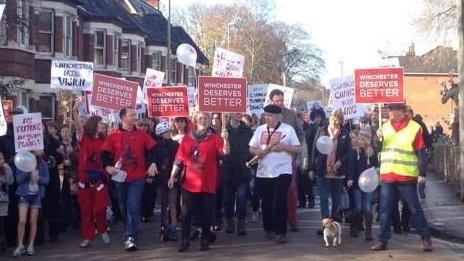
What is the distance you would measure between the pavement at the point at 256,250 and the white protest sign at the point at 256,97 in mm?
6579

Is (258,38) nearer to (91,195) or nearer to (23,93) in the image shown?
(23,93)

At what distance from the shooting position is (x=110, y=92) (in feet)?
47.2

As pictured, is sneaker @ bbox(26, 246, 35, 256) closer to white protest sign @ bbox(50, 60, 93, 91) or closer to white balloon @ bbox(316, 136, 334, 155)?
white balloon @ bbox(316, 136, 334, 155)

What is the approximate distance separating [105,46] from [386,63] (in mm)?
27411

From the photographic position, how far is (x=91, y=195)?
11.3 metres

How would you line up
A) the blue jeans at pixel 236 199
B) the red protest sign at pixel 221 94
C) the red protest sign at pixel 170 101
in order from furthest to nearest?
the red protest sign at pixel 170 101 < the red protest sign at pixel 221 94 < the blue jeans at pixel 236 199

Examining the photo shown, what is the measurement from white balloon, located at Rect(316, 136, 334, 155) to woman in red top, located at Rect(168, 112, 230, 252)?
145 cm

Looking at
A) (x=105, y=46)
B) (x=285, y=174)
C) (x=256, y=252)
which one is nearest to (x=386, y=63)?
(x=285, y=174)

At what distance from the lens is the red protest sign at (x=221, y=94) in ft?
41.8

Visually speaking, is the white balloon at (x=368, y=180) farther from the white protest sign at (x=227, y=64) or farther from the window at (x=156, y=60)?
the window at (x=156, y=60)

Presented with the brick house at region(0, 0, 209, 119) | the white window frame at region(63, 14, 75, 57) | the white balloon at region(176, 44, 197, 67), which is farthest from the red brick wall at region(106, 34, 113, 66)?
the white balloon at region(176, 44, 197, 67)

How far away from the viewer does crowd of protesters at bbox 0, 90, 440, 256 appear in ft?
34.8

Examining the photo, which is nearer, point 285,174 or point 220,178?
point 285,174

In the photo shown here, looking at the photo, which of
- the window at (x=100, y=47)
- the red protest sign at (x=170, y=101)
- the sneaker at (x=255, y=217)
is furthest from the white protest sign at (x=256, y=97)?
the window at (x=100, y=47)
